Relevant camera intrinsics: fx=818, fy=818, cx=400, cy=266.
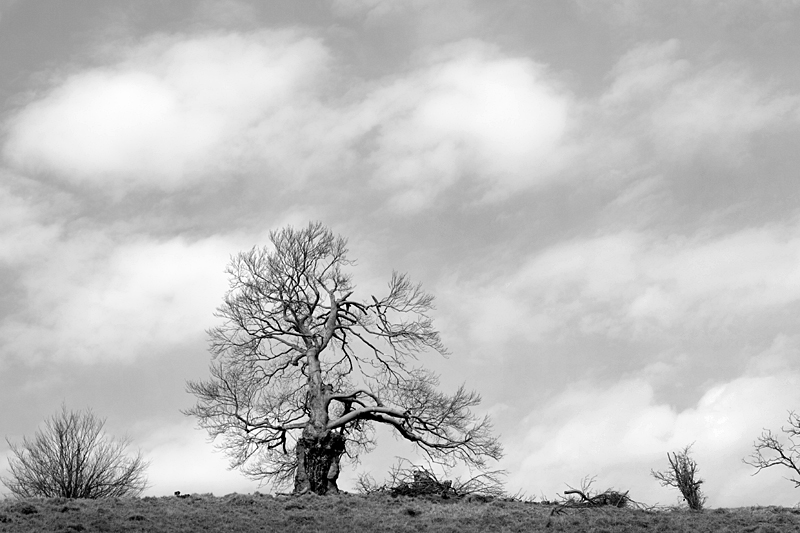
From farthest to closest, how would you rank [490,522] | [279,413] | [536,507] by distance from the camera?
[279,413]
[536,507]
[490,522]

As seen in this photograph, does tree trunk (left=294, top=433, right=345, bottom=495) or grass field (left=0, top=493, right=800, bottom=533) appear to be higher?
tree trunk (left=294, top=433, right=345, bottom=495)

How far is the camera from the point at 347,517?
20.2 m

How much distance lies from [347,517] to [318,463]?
5.77 metres

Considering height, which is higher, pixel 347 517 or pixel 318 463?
pixel 318 463

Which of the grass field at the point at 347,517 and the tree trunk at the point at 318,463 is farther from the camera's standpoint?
the tree trunk at the point at 318,463

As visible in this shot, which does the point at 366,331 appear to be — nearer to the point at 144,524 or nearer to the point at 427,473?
the point at 427,473

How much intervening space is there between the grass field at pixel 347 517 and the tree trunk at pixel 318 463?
9.08 feet

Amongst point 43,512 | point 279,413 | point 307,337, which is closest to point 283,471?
point 279,413

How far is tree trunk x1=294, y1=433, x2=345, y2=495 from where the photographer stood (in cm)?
2541

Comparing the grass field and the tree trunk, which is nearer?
the grass field

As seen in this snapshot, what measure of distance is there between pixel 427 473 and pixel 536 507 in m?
4.09

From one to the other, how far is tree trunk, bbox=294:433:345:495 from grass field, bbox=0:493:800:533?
2.77 metres

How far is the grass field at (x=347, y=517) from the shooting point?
1855cm

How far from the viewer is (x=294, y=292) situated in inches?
1159
